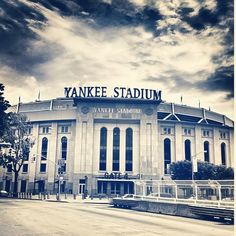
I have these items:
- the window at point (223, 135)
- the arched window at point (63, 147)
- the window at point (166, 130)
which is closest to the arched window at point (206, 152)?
the window at point (223, 135)

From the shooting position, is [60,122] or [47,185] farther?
[60,122]

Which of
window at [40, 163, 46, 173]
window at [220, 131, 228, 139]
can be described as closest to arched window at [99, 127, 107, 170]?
window at [40, 163, 46, 173]

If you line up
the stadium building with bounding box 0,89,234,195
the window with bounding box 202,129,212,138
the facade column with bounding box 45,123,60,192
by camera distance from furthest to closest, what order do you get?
the window with bounding box 202,129,212,138 → the facade column with bounding box 45,123,60,192 → the stadium building with bounding box 0,89,234,195

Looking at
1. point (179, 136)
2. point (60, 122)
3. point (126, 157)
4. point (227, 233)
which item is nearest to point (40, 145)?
point (60, 122)

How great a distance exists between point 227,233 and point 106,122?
43.7 m

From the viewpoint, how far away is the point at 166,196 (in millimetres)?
21188

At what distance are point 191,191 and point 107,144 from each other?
3506 cm

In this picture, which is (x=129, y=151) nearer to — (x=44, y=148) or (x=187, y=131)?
(x=187, y=131)

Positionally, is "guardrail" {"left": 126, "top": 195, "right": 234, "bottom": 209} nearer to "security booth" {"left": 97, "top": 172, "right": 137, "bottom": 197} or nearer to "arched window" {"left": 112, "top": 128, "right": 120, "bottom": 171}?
"security booth" {"left": 97, "top": 172, "right": 137, "bottom": 197}

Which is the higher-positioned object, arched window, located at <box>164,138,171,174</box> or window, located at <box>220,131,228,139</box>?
window, located at <box>220,131,228,139</box>

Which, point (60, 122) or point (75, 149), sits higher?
point (60, 122)

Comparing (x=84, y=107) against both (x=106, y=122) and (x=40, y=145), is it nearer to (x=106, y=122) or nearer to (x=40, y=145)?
(x=106, y=122)

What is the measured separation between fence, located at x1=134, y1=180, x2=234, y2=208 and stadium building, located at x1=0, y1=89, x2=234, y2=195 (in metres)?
27.3

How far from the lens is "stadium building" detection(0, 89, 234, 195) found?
51.7m
